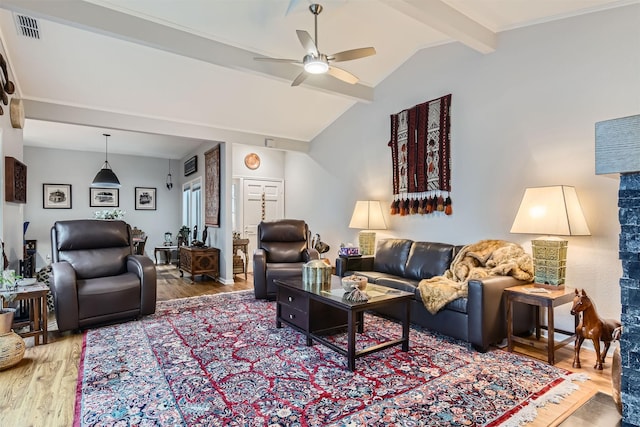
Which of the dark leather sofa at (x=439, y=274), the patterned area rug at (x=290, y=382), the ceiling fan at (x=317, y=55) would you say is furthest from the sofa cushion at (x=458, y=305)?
the ceiling fan at (x=317, y=55)

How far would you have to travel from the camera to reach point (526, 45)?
3408mm

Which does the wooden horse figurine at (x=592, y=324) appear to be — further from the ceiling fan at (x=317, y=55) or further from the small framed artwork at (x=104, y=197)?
the small framed artwork at (x=104, y=197)

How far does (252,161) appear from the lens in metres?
6.88

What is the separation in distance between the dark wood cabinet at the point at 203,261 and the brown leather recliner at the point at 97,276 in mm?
1668

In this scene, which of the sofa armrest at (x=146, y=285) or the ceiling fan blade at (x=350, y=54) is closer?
the ceiling fan blade at (x=350, y=54)

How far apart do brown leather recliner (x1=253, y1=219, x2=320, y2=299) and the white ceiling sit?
1797 mm

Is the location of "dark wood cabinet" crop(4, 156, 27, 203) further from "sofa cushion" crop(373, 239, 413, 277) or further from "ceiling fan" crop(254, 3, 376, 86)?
"sofa cushion" crop(373, 239, 413, 277)

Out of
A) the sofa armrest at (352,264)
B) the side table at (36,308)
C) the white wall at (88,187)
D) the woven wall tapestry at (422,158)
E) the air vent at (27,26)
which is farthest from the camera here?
the white wall at (88,187)

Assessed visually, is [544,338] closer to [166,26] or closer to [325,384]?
[325,384]

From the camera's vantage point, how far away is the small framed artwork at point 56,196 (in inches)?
291

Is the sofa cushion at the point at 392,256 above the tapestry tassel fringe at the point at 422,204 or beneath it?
beneath

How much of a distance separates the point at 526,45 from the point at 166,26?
11.4 ft

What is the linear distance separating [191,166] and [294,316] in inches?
216

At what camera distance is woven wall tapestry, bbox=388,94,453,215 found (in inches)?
163
